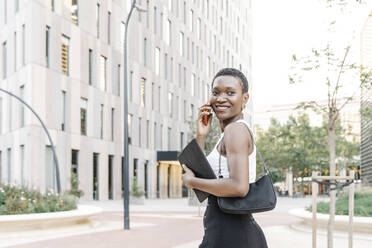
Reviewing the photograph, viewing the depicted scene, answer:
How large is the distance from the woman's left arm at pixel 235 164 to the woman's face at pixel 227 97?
0.16 m

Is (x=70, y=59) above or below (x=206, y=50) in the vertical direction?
below

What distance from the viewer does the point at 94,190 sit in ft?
109

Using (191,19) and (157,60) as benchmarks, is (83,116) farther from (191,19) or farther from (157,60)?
(191,19)

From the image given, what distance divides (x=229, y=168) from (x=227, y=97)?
0.36 metres

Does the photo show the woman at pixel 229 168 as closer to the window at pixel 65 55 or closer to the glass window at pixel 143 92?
the window at pixel 65 55

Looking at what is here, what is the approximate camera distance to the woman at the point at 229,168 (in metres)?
2.20

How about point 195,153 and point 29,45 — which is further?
point 29,45

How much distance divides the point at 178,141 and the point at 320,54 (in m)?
37.2

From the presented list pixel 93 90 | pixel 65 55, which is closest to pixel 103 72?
pixel 93 90

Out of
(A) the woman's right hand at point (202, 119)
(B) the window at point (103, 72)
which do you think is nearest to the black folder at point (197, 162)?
(A) the woman's right hand at point (202, 119)

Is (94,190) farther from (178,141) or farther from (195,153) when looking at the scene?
(195,153)

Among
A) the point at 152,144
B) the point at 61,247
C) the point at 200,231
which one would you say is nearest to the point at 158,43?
the point at 152,144

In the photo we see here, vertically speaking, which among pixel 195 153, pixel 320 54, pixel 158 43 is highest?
pixel 158 43

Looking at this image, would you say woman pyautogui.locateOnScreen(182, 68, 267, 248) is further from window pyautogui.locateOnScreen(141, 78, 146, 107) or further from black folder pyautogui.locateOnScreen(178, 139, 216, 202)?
window pyautogui.locateOnScreen(141, 78, 146, 107)
